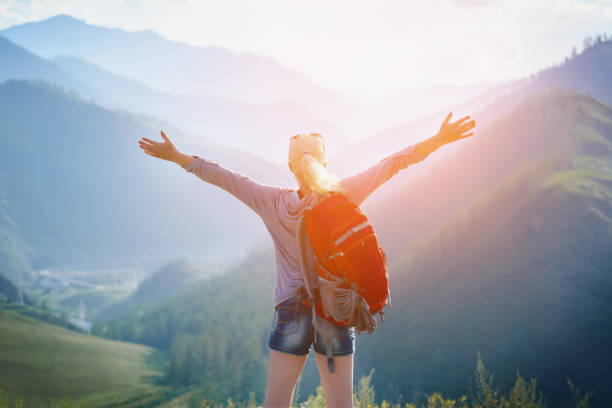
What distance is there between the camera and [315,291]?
296cm

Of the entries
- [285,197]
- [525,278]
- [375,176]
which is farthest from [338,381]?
[525,278]

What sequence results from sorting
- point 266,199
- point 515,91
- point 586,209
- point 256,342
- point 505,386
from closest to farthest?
point 266,199
point 505,386
point 586,209
point 256,342
point 515,91

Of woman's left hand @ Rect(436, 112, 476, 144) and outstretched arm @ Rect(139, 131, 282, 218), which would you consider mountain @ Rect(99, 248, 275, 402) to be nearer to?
outstretched arm @ Rect(139, 131, 282, 218)

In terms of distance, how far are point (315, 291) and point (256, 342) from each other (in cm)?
7565

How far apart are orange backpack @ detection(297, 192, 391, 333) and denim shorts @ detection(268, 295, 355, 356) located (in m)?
0.10

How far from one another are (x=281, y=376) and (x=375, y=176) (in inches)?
62.4

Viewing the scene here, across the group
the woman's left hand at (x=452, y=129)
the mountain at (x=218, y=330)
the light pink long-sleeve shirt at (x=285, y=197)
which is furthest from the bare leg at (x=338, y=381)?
the mountain at (x=218, y=330)

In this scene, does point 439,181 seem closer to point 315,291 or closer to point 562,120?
point 562,120

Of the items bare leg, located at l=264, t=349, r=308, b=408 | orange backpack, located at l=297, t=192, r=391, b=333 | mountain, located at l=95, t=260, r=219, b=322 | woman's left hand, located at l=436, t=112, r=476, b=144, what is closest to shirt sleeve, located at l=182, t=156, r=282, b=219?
orange backpack, located at l=297, t=192, r=391, b=333

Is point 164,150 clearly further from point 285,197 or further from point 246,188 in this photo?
point 285,197

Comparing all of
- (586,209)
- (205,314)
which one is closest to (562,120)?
(586,209)

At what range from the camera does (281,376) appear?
2.94 metres

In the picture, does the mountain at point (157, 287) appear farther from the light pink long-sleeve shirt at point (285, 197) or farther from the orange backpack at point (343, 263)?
the orange backpack at point (343, 263)

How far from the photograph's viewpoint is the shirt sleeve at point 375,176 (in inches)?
126
